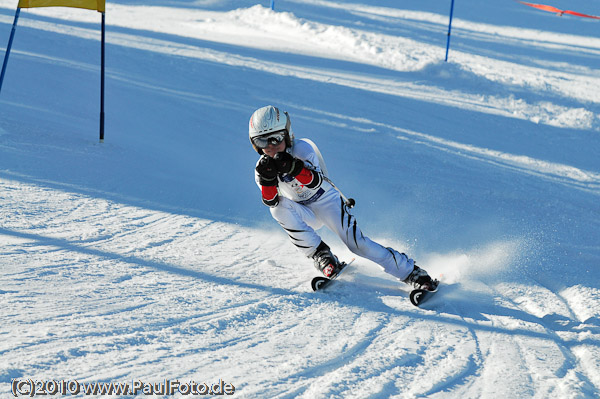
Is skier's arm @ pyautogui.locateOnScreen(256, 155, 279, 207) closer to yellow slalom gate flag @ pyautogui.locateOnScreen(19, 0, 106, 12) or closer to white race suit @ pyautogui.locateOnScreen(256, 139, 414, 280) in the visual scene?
white race suit @ pyautogui.locateOnScreen(256, 139, 414, 280)

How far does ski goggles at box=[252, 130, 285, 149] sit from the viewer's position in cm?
469

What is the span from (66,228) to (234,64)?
7.87 metres

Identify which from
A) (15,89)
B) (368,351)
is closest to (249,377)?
(368,351)

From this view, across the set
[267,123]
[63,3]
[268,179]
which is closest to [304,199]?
[268,179]

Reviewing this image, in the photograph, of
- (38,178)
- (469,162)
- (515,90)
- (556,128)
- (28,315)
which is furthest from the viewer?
(515,90)

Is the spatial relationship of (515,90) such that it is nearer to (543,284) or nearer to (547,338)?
(543,284)

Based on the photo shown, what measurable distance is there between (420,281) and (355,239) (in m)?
0.60

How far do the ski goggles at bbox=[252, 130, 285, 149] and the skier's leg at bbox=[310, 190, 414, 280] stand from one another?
654 millimetres

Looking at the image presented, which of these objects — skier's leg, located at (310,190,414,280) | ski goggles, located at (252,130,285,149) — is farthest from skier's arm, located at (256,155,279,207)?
skier's leg, located at (310,190,414,280)

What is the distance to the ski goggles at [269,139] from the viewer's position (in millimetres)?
4688

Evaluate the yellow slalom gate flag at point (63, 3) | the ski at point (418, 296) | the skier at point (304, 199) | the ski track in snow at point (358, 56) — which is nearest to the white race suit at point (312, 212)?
the skier at point (304, 199)

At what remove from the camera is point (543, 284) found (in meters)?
5.24

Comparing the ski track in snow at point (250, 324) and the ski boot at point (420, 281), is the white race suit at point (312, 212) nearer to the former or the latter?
the ski boot at point (420, 281)

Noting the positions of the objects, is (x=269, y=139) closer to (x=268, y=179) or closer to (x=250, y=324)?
(x=268, y=179)
